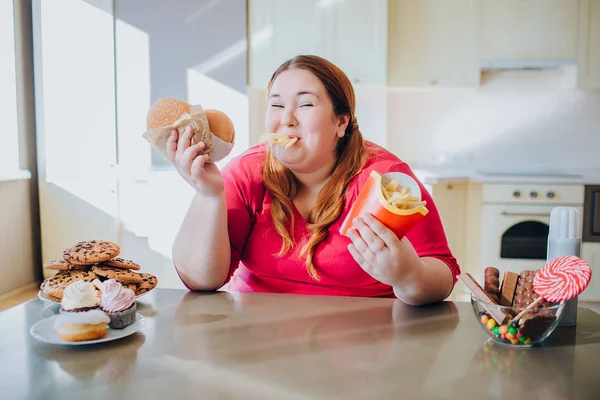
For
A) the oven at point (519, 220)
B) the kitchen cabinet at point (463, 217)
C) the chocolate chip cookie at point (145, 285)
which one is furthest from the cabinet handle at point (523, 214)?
the chocolate chip cookie at point (145, 285)

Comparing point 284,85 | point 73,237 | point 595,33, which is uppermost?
point 595,33

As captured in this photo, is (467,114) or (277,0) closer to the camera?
(277,0)

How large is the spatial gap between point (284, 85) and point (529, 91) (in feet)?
10.0

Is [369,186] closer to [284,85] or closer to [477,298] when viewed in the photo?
[477,298]

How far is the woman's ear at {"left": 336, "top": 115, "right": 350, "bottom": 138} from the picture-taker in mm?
1451

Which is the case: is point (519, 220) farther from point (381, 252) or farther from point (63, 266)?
point (63, 266)

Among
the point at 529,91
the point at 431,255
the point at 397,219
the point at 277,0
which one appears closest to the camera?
the point at 397,219

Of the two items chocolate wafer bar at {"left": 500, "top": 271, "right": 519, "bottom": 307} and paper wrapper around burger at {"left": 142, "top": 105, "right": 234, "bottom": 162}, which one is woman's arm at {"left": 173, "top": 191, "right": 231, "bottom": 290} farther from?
chocolate wafer bar at {"left": 500, "top": 271, "right": 519, "bottom": 307}

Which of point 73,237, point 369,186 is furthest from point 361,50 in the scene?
point 369,186

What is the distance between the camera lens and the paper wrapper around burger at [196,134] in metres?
1.08

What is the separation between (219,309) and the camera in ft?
3.63

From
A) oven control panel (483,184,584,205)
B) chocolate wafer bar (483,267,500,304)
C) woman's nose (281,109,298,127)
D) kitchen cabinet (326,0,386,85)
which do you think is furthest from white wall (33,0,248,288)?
chocolate wafer bar (483,267,500,304)

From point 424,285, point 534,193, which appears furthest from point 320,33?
point 424,285

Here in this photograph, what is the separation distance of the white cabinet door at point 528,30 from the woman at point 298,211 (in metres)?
2.44
